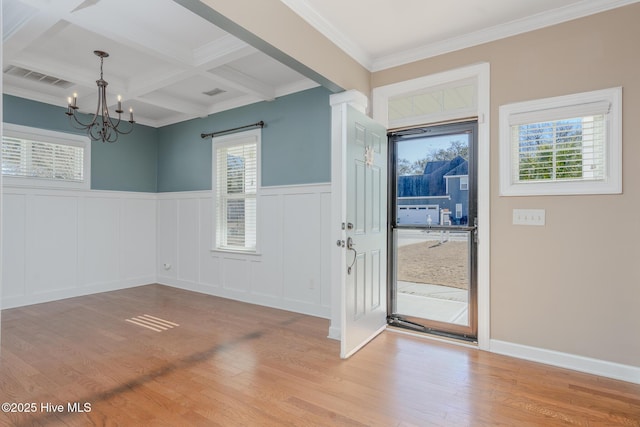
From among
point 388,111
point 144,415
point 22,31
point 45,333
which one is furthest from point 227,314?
point 22,31

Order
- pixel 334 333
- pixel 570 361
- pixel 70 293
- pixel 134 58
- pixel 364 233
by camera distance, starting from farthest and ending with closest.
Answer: pixel 70 293 < pixel 134 58 < pixel 334 333 < pixel 364 233 < pixel 570 361

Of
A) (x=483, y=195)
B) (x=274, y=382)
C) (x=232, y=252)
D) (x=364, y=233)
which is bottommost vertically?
(x=274, y=382)

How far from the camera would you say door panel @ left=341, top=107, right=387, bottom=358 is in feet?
10.1

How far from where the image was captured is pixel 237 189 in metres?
5.27

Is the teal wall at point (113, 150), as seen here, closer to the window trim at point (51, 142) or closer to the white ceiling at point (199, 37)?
the window trim at point (51, 142)

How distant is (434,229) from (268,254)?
2195mm

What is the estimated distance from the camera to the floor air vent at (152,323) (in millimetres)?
3873

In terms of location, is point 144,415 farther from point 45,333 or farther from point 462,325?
point 462,325

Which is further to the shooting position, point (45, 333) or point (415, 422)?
point (45, 333)

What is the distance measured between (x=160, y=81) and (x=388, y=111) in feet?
8.75

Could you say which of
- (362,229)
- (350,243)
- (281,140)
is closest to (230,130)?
(281,140)

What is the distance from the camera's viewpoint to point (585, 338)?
9.30ft

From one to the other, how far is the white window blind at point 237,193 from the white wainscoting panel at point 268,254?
0.16 metres

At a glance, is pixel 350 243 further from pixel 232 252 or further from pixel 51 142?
pixel 51 142
